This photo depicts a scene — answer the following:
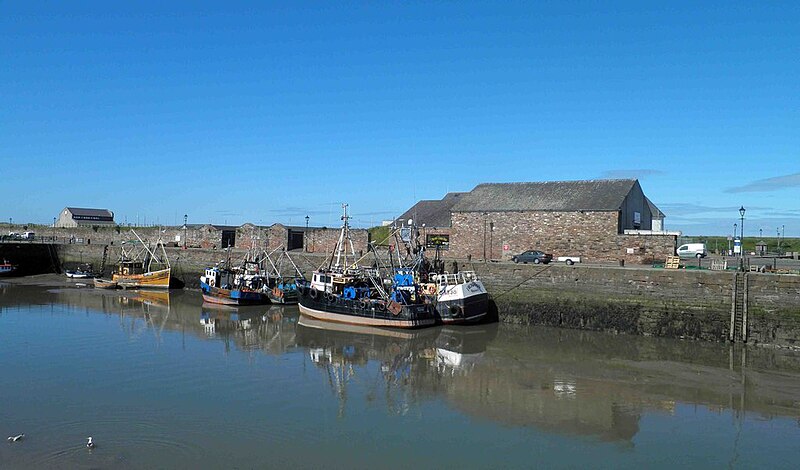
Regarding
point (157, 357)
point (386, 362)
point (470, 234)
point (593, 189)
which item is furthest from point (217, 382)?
point (593, 189)

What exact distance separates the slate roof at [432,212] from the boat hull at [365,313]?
42.0 feet

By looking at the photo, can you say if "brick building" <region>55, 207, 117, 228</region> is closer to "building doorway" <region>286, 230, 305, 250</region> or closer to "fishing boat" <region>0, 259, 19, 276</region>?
"fishing boat" <region>0, 259, 19, 276</region>

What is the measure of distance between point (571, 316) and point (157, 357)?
13.6 m

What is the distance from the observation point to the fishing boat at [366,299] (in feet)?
73.2

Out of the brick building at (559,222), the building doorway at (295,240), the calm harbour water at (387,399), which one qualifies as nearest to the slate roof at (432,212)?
the brick building at (559,222)

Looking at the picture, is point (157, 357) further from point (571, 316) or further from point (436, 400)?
point (571, 316)

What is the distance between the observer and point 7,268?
38906mm

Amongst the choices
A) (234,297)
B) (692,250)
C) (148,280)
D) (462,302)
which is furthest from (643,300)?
(148,280)

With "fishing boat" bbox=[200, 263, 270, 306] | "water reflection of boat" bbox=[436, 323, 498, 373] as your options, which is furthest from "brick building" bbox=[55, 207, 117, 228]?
"water reflection of boat" bbox=[436, 323, 498, 373]

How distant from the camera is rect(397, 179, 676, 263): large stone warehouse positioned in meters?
28.3

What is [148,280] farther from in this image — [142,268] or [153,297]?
[142,268]

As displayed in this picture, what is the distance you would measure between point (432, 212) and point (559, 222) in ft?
31.8

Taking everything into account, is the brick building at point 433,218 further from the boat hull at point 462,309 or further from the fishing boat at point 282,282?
the boat hull at point 462,309

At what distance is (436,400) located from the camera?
13.7 meters
